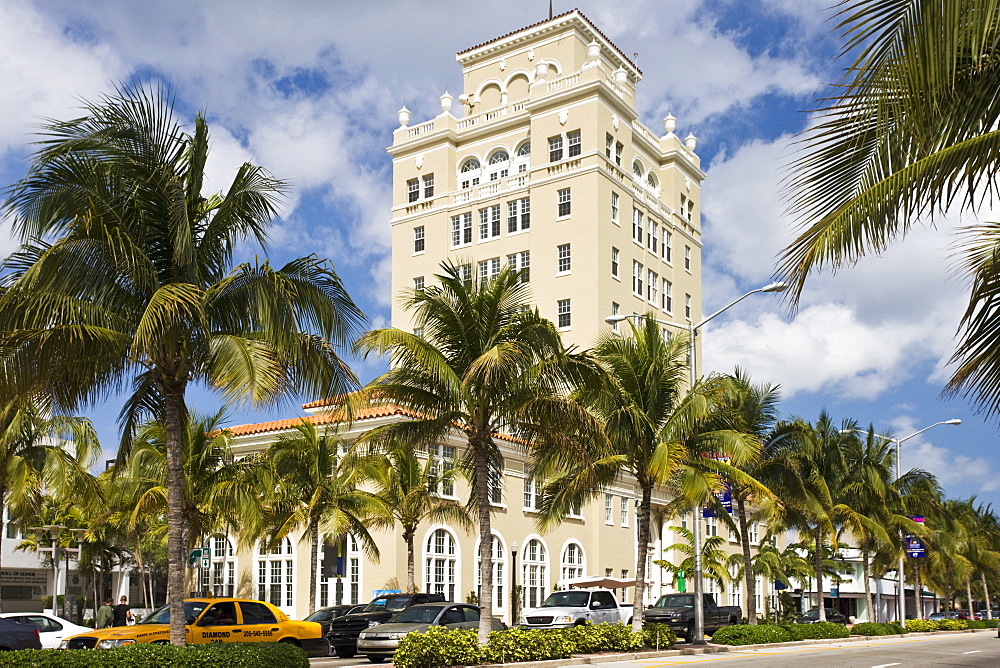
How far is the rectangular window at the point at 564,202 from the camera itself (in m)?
63.5

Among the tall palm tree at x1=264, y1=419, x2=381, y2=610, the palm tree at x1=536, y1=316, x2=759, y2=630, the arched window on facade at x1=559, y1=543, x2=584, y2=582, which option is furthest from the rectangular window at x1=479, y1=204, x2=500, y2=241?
the palm tree at x1=536, y1=316, x2=759, y2=630

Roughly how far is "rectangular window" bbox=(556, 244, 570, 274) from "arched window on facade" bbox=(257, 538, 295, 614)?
2621cm

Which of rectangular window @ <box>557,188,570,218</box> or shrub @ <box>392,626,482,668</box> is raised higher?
rectangular window @ <box>557,188,570,218</box>

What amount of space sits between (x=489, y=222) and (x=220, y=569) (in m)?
30.4

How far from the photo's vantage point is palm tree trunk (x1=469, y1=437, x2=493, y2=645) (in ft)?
74.2

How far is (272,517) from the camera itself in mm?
34156

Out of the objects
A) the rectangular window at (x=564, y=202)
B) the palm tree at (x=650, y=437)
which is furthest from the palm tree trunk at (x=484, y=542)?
the rectangular window at (x=564, y=202)

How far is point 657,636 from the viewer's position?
28.5 m

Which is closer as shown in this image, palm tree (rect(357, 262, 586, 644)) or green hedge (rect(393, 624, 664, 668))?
green hedge (rect(393, 624, 664, 668))

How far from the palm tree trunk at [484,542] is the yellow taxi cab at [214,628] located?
4430 mm

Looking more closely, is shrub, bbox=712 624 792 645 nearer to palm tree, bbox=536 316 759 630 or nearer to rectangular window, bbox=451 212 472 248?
palm tree, bbox=536 316 759 630

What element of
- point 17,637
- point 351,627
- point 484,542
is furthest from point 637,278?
point 17,637

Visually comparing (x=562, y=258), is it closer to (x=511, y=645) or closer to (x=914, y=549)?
(x=914, y=549)

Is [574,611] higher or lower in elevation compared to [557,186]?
lower
